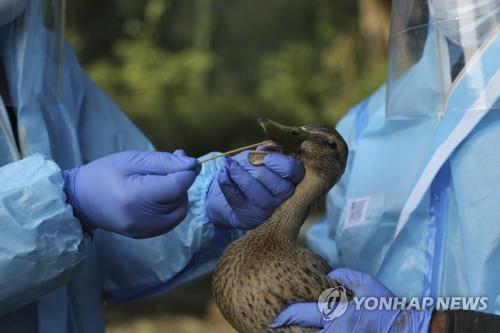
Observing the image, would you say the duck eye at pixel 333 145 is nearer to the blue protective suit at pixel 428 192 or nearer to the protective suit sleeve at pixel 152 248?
the blue protective suit at pixel 428 192

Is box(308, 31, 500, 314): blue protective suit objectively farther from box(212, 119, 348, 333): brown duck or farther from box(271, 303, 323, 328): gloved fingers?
box(271, 303, 323, 328): gloved fingers

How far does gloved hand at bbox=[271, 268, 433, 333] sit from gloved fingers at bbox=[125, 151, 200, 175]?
394 mm

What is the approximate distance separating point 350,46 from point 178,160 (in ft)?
30.0

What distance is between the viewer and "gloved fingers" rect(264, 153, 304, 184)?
1896 mm

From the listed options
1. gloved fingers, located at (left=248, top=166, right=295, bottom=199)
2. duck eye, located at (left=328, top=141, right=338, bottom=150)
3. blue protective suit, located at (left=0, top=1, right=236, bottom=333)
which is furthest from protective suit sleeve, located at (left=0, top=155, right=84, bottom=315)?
duck eye, located at (left=328, top=141, right=338, bottom=150)

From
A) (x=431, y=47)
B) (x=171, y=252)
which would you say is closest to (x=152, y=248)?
(x=171, y=252)

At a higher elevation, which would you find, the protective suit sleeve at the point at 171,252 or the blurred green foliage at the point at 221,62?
the protective suit sleeve at the point at 171,252

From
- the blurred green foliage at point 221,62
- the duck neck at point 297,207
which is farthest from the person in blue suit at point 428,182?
the blurred green foliage at point 221,62

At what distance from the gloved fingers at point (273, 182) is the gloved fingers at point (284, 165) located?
18mm

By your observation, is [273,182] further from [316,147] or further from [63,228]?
[63,228]

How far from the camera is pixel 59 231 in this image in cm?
179

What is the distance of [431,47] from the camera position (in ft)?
6.88

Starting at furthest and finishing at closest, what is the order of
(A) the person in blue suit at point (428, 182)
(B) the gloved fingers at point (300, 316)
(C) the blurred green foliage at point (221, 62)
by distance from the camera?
(C) the blurred green foliage at point (221, 62) → (A) the person in blue suit at point (428, 182) → (B) the gloved fingers at point (300, 316)

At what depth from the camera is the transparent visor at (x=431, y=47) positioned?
1915mm
